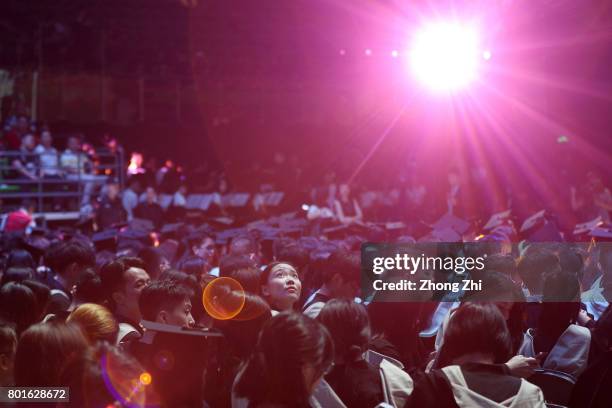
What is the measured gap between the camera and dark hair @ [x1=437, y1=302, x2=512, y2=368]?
3.00 meters

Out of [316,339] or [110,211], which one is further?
[110,211]

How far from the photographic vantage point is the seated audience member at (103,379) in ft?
7.88

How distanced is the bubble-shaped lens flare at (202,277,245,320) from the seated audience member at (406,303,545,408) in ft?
3.72

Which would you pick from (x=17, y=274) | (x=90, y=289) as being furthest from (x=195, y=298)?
(x=17, y=274)

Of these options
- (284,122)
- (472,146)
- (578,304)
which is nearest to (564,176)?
(472,146)

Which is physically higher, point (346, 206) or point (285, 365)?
point (346, 206)

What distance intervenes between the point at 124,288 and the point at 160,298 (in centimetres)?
99

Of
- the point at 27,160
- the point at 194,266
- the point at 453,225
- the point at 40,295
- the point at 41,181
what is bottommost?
the point at 40,295

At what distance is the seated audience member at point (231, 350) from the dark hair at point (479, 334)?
963mm

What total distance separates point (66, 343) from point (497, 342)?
1.78m

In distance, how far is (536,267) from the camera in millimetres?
4707

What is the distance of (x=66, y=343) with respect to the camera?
3.11 meters

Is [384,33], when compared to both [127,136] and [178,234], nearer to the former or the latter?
[127,136]

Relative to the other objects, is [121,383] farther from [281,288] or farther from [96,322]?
[281,288]
